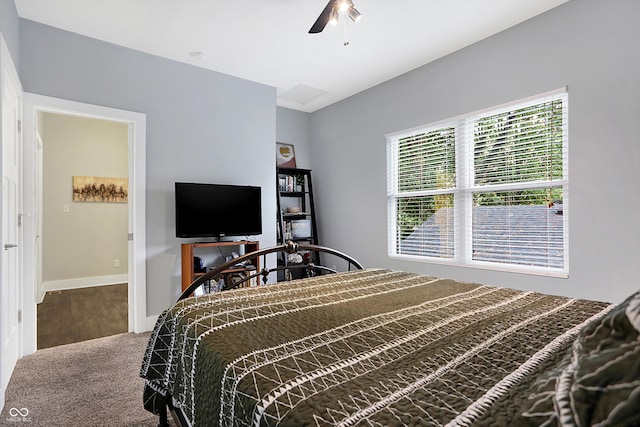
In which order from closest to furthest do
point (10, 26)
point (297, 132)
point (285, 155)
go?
point (10, 26)
point (285, 155)
point (297, 132)

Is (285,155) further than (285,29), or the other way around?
(285,155)

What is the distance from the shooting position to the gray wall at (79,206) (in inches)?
201

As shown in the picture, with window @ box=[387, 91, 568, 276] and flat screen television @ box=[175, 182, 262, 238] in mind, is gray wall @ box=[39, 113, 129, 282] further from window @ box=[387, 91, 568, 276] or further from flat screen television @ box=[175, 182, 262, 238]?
window @ box=[387, 91, 568, 276]

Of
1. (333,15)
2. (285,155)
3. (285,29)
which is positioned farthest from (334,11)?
(285,155)

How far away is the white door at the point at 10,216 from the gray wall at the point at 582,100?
350 centimetres

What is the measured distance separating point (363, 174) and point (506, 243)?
192 cm

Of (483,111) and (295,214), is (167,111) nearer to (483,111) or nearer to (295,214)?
(295,214)

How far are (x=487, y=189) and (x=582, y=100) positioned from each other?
100cm

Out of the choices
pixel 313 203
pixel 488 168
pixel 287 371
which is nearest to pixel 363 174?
pixel 313 203

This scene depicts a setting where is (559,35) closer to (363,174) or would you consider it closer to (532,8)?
(532,8)

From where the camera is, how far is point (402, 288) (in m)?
1.80

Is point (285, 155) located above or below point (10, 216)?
above

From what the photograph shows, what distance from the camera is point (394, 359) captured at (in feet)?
3.03

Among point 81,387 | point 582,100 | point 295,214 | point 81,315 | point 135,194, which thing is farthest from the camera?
point 295,214
